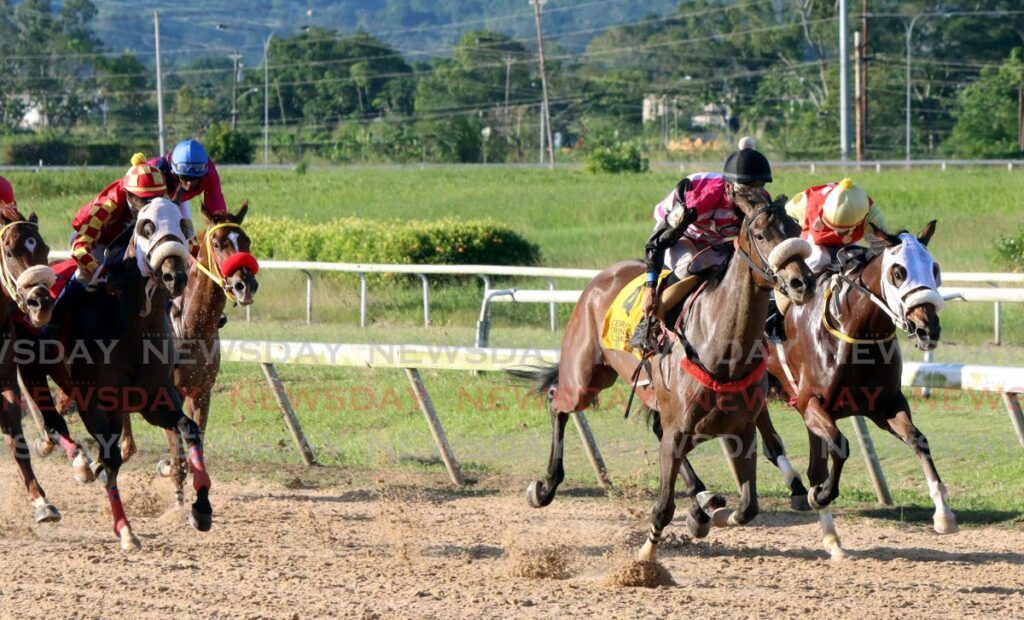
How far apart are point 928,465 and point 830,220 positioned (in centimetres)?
140

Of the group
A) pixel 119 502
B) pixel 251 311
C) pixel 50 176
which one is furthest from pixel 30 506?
pixel 50 176

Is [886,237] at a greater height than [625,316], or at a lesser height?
greater

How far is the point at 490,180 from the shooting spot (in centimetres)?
4178

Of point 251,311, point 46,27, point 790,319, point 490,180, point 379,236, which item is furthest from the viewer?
point 46,27

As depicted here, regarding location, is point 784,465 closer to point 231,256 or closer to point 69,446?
point 231,256

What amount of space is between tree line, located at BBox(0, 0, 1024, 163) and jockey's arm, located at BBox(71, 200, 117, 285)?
3350 cm

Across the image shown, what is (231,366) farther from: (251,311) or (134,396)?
(134,396)

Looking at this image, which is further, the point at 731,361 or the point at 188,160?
the point at 188,160

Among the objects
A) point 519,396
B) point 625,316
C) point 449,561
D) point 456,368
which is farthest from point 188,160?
point 519,396

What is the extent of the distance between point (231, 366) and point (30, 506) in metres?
5.81

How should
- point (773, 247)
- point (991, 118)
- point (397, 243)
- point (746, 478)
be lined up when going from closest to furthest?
point (773, 247)
point (746, 478)
point (397, 243)
point (991, 118)

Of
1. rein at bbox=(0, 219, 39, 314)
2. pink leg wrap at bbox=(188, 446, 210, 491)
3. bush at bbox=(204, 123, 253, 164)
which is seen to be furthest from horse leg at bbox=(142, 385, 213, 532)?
bush at bbox=(204, 123, 253, 164)

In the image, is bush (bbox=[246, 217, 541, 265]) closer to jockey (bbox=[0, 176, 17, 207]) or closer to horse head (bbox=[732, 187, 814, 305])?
jockey (bbox=[0, 176, 17, 207])

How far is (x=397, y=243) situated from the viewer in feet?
66.9
